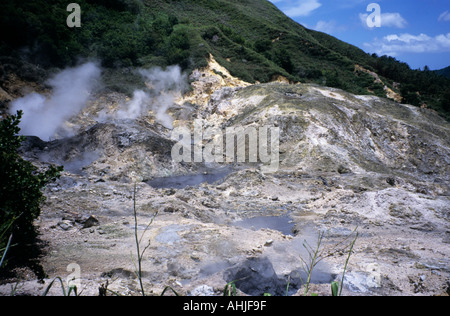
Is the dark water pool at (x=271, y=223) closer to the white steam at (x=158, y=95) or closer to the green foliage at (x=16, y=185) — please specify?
the green foliage at (x=16, y=185)

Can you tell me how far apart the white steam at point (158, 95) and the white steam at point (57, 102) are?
3600 mm

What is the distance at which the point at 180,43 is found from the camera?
31.3m

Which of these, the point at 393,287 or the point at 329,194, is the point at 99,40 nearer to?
the point at 329,194

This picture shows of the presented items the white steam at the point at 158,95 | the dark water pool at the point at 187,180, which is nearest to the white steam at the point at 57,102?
the white steam at the point at 158,95

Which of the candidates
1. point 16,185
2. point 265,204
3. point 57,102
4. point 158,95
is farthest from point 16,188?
point 158,95

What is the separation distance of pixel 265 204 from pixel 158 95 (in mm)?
18444

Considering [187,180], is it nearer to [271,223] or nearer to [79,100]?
[271,223]

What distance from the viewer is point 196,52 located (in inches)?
1196

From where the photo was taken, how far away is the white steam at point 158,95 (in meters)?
23.7

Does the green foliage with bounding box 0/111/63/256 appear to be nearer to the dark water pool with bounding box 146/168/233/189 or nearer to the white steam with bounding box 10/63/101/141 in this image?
the dark water pool with bounding box 146/168/233/189

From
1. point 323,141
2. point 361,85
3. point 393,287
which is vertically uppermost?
point 361,85

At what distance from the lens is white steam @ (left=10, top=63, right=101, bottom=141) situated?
18234mm
